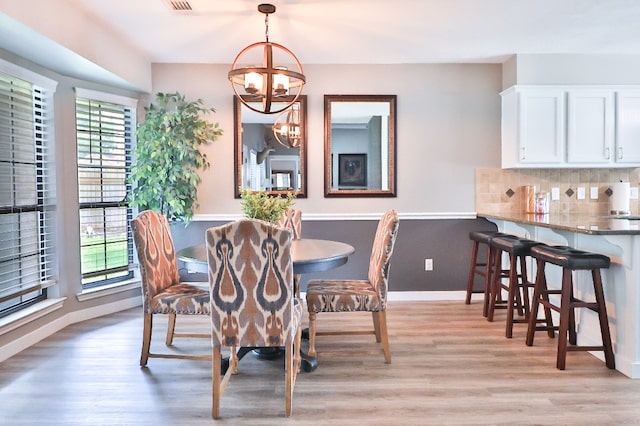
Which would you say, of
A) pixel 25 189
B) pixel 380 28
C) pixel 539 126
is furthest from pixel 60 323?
pixel 539 126

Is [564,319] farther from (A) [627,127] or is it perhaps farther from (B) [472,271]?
(A) [627,127]

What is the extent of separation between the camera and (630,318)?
2.79 metres

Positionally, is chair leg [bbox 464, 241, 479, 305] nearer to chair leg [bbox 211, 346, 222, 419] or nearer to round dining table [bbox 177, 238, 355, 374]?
round dining table [bbox 177, 238, 355, 374]

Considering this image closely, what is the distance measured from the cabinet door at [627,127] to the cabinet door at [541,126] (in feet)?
1.73

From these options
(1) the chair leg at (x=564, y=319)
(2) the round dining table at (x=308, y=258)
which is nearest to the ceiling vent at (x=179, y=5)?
(2) the round dining table at (x=308, y=258)

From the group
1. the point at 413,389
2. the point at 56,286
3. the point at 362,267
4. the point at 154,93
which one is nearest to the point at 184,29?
the point at 154,93

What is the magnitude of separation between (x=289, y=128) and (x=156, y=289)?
2.28 m

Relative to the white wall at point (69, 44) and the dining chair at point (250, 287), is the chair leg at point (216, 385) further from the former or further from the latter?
the white wall at point (69, 44)

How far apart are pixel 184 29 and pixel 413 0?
1.79 meters

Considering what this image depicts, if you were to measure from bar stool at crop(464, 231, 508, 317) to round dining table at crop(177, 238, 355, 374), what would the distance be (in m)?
1.65

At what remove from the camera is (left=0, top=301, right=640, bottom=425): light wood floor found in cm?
233

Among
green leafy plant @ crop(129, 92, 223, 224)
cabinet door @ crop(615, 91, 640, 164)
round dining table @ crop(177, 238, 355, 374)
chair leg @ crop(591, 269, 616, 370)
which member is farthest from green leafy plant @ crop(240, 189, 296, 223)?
cabinet door @ crop(615, 91, 640, 164)

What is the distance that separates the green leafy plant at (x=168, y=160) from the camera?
423 centimetres

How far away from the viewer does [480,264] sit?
4.52m
